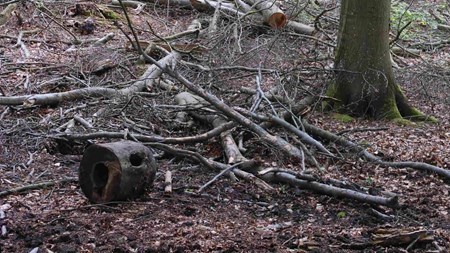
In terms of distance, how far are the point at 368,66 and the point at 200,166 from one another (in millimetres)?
3003

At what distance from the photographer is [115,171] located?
14.4ft

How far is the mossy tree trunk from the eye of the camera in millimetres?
7309

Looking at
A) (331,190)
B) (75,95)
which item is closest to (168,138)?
(331,190)

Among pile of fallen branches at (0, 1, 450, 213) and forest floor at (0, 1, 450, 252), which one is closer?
forest floor at (0, 1, 450, 252)

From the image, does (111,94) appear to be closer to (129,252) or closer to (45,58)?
(45,58)

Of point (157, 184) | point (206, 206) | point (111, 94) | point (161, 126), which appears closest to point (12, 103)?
point (111, 94)

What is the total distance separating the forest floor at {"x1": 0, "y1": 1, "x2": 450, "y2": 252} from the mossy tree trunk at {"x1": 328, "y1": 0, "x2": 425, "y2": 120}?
0.28 meters

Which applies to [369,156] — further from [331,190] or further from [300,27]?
[300,27]

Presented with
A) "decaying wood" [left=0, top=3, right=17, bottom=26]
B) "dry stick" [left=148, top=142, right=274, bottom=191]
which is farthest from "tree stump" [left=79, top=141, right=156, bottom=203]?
"decaying wood" [left=0, top=3, right=17, bottom=26]

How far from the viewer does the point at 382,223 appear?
4.27 meters

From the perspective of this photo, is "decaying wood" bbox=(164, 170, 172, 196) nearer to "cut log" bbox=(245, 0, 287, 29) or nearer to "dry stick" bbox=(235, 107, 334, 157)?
"dry stick" bbox=(235, 107, 334, 157)

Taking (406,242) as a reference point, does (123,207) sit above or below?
below

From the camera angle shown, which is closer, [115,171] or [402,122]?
[115,171]

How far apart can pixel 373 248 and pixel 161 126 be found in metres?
3.48
